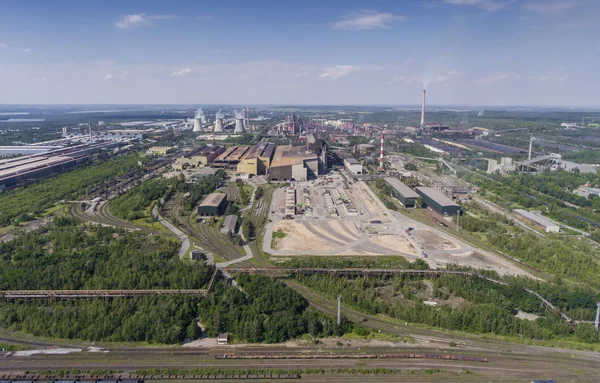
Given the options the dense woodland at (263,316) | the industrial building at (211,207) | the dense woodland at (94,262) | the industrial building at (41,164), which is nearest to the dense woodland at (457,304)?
the dense woodland at (263,316)

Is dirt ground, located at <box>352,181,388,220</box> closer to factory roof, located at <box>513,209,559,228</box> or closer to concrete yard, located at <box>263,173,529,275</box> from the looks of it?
concrete yard, located at <box>263,173,529,275</box>

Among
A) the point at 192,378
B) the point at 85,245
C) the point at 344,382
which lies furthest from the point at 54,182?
the point at 344,382

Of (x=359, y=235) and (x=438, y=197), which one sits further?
(x=438, y=197)

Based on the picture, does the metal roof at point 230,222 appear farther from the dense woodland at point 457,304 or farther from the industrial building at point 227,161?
the industrial building at point 227,161

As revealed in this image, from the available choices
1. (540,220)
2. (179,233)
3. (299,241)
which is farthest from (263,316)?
(540,220)

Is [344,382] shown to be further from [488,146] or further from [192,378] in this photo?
[488,146]

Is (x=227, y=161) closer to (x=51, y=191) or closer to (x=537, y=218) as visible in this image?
(x=51, y=191)
